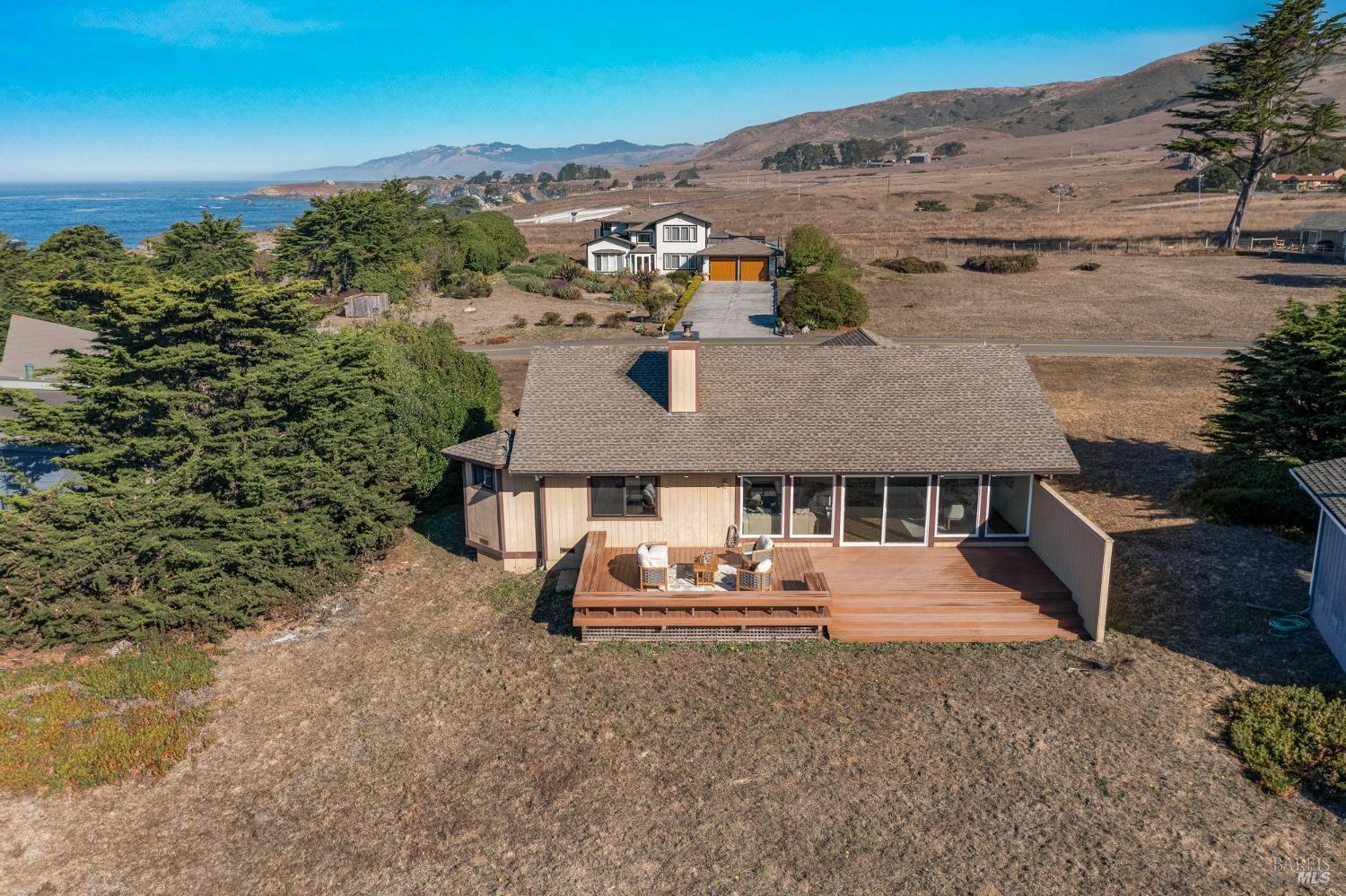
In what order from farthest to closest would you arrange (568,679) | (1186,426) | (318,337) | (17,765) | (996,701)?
(1186,426) < (318,337) < (568,679) < (996,701) < (17,765)

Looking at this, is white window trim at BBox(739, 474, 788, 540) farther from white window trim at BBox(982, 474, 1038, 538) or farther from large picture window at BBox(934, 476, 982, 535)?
white window trim at BBox(982, 474, 1038, 538)

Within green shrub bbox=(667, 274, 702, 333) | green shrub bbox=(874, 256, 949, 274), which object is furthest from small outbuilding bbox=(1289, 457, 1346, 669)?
green shrub bbox=(874, 256, 949, 274)

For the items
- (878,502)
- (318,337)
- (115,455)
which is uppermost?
(318,337)

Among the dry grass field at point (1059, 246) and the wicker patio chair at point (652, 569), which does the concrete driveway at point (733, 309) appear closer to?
the dry grass field at point (1059, 246)

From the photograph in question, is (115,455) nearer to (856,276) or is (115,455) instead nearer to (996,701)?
(996,701)

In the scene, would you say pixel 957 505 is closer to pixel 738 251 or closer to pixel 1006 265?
pixel 738 251

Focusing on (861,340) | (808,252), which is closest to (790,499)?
(861,340)

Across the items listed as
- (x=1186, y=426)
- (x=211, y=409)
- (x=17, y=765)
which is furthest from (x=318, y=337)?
(x=1186, y=426)
